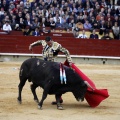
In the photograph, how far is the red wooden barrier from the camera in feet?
64.6

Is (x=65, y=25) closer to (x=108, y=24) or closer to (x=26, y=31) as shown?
(x=26, y=31)

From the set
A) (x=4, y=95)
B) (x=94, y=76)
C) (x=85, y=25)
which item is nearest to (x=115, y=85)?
(x=94, y=76)

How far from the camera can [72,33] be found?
774 inches

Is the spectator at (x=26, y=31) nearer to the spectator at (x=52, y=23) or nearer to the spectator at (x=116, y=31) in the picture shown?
the spectator at (x=52, y=23)

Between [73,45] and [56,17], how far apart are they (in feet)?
5.36

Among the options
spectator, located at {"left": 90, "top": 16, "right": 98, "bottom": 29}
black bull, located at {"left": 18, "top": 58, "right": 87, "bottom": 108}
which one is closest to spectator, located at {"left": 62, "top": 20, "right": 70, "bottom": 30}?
spectator, located at {"left": 90, "top": 16, "right": 98, "bottom": 29}

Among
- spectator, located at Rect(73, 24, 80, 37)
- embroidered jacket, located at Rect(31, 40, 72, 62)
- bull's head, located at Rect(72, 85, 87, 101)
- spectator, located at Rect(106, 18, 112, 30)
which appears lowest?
bull's head, located at Rect(72, 85, 87, 101)

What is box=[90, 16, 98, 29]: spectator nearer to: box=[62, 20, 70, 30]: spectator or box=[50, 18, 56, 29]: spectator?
box=[62, 20, 70, 30]: spectator

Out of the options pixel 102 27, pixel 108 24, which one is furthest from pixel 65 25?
pixel 108 24

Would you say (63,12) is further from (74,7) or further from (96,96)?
(96,96)

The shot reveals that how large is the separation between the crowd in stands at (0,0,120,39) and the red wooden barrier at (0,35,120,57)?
251 mm

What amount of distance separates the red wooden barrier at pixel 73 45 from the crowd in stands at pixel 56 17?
0.82 ft

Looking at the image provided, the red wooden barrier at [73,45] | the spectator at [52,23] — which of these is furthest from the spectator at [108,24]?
the spectator at [52,23]

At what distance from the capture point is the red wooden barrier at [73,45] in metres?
19.7
